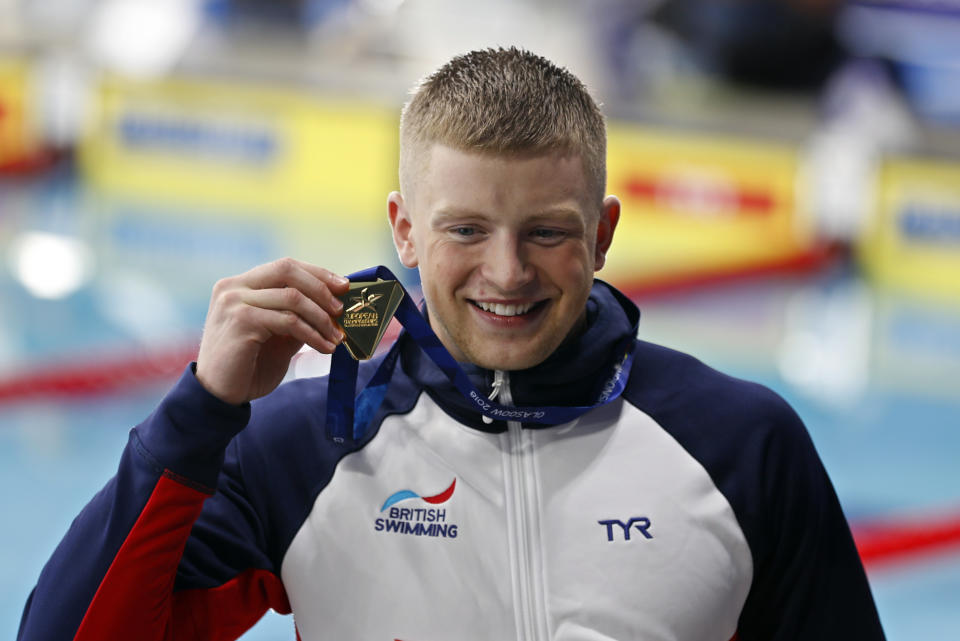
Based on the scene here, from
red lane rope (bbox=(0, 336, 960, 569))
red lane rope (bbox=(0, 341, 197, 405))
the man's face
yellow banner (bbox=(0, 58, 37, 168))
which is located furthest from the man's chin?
yellow banner (bbox=(0, 58, 37, 168))

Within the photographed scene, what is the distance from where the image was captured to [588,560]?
1.28 m

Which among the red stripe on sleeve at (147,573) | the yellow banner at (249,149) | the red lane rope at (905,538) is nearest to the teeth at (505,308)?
the red stripe on sleeve at (147,573)

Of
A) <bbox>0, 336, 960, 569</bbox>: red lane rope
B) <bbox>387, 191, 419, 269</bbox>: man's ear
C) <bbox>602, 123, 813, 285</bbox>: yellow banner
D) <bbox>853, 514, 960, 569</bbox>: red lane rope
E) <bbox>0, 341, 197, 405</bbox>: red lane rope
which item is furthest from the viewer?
<bbox>602, 123, 813, 285</bbox>: yellow banner

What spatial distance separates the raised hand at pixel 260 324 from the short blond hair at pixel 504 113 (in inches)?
8.6

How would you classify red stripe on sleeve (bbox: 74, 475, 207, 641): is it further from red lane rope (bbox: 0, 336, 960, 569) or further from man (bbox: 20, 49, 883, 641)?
red lane rope (bbox: 0, 336, 960, 569)

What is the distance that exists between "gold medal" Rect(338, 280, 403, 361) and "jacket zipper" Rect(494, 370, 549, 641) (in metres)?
0.16

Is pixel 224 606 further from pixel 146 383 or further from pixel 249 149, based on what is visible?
pixel 249 149

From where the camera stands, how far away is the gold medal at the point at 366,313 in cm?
124

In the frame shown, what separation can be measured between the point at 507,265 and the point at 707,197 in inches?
274

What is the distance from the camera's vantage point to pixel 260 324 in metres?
1.14

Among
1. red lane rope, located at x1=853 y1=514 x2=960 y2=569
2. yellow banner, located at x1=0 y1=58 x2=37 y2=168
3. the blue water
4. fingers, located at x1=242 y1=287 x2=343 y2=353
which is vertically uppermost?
yellow banner, located at x1=0 y1=58 x2=37 y2=168

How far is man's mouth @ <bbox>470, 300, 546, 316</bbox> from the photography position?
1267 millimetres

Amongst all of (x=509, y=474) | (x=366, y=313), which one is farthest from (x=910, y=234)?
(x=366, y=313)

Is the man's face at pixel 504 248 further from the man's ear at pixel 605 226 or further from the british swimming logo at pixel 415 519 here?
the british swimming logo at pixel 415 519
